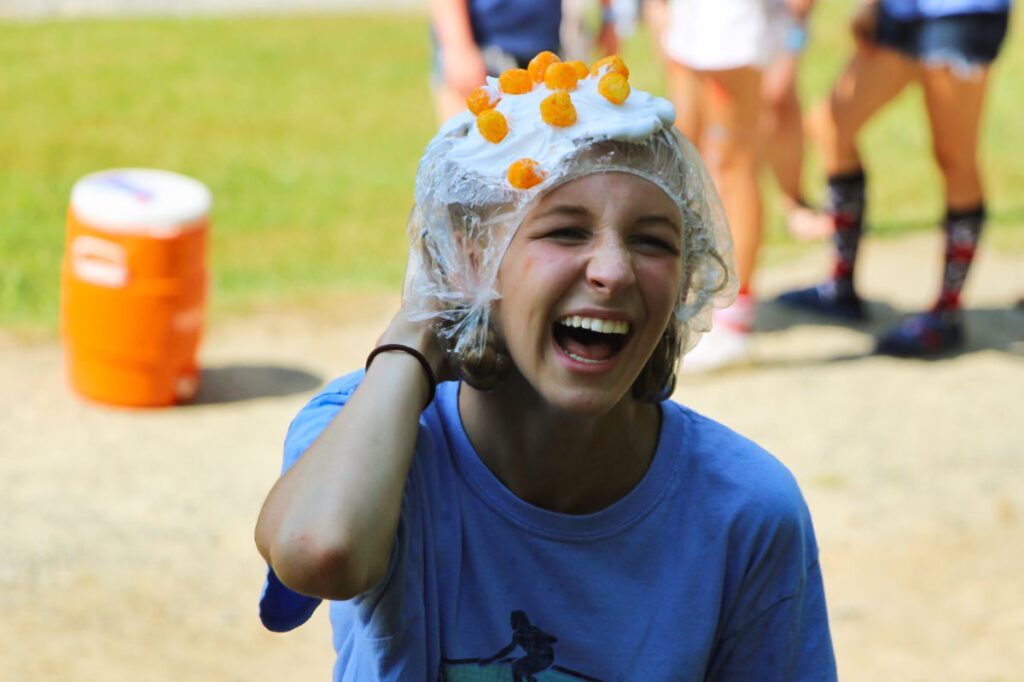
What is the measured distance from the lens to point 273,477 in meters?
4.75

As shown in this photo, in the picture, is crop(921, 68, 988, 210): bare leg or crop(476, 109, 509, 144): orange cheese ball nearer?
crop(476, 109, 509, 144): orange cheese ball

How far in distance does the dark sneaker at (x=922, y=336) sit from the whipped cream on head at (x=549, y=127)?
4.00 meters

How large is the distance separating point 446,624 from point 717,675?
42cm

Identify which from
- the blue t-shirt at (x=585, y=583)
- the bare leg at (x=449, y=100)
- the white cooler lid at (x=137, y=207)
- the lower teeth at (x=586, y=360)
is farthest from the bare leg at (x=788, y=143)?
the lower teeth at (x=586, y=360)

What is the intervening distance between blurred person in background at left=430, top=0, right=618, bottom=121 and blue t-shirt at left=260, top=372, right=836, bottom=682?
3054mm

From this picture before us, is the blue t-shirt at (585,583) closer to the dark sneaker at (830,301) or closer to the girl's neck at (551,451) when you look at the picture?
the girl's neck at (551,451)

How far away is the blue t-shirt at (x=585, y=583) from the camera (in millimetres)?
2057

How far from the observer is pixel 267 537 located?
192 cm

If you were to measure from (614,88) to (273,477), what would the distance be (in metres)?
2.90

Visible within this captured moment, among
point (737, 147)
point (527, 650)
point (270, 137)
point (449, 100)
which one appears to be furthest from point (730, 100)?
point (270, 137)

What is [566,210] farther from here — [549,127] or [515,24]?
[515,24]

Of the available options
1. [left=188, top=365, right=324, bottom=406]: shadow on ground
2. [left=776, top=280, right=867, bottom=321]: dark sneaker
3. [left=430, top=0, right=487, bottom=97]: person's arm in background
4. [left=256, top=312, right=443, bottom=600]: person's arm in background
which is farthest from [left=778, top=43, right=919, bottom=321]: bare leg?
[left=256, top=312, right=443, bottom=600]: person's arm in background

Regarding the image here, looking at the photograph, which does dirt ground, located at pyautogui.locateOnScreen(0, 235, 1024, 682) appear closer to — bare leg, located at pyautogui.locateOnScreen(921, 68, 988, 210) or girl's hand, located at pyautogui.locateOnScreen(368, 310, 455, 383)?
bare leg, located at pyautogui.locateOnScreen(921, 68, 988, 210)

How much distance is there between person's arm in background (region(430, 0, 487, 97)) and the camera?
16.6 ft
